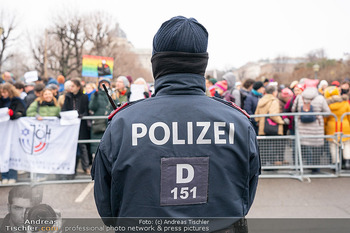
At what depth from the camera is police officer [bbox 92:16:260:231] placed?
1827mm

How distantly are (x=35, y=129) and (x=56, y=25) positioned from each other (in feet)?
107

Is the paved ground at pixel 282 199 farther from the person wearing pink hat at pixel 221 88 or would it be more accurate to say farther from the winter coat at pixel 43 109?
the person wearing pink hat at pixel 221 88

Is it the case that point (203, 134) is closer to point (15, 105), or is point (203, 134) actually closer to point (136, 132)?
point (136, 132)

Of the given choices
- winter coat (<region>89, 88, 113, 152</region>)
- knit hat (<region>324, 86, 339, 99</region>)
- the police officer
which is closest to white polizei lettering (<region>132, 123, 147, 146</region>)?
the police officer

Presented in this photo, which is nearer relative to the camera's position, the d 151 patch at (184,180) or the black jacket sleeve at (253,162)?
the d 151 patch at (184,180)

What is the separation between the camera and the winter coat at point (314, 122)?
7.05 meters

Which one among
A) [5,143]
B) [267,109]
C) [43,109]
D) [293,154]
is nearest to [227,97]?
[267,109]

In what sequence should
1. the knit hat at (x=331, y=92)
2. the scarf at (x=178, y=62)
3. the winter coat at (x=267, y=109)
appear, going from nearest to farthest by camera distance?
the scarf at (x=178, y=62) → the winter coat at (x=267, y=109) → the knit hat at (x=331, y=92)

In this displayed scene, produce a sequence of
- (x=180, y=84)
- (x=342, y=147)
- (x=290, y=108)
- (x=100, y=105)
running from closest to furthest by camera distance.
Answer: (x=180, y=84), (x=342, y=147), (x=100, y=105), (x=290, y=108)

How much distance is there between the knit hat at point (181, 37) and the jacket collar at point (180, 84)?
0.15 meters

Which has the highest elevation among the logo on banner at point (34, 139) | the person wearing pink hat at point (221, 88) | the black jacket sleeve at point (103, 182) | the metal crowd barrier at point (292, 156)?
the person wearing pink hat at point (221, 88)

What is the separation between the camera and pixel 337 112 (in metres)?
7.49

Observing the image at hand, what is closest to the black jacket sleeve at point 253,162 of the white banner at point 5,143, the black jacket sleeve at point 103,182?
the black jacket sleeve at point 103,182

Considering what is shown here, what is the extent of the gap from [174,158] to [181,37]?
0.65 meters
